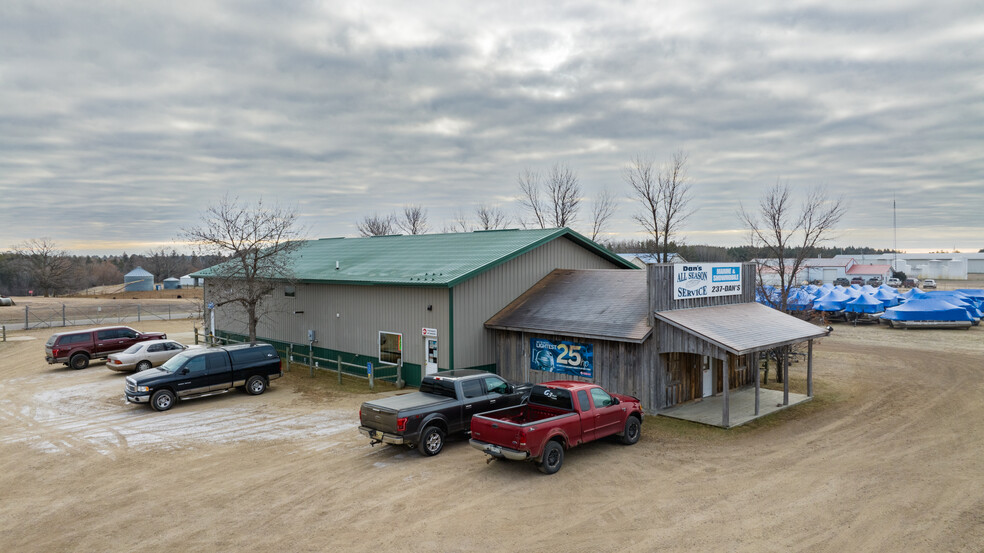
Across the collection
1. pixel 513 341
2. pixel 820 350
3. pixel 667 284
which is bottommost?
pixel 820 350

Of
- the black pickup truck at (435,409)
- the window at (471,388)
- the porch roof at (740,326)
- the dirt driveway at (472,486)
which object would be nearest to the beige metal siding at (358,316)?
the dirt driveway at (472,486)

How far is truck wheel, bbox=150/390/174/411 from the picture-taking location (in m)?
17.8

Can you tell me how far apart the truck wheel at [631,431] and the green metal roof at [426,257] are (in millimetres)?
7751

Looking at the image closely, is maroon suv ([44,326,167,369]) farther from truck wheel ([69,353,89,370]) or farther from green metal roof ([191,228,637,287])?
green metal roof ([191,228,637,287])

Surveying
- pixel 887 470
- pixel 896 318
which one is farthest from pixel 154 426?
pixel 896 318

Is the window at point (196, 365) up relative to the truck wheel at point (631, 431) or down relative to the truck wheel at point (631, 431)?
up

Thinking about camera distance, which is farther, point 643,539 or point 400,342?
point 400,342

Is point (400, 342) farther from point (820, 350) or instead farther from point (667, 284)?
point (820, 350)

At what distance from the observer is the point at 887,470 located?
39.5 ft

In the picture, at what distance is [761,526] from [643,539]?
2.08m

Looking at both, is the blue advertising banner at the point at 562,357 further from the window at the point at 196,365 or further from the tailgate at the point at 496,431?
the window at the point at 196,365

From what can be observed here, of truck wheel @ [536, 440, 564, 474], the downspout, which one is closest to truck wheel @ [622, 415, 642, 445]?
truck wheel @ [536, 440, 564, 474]

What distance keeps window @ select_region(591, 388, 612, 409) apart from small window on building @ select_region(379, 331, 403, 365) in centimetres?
972

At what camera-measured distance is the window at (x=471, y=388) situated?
46.8ft
